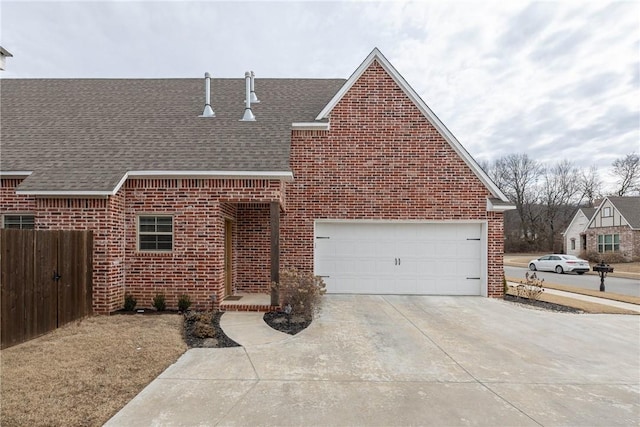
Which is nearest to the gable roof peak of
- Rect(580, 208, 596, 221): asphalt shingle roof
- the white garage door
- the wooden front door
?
the white garage door

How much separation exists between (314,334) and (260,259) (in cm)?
419

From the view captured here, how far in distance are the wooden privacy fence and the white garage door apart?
6.07m

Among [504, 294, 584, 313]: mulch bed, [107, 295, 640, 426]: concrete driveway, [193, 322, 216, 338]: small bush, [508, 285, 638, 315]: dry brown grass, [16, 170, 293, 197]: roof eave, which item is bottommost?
[508, 285, 638, 315]: dry brown grass

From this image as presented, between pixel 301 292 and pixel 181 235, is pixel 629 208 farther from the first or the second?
pixel 181 235

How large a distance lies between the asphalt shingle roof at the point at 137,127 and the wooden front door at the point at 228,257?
2065 mm

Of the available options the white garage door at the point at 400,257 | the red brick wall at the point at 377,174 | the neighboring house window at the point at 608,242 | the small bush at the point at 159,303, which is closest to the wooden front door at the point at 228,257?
the red brick wall at the point at 377,174

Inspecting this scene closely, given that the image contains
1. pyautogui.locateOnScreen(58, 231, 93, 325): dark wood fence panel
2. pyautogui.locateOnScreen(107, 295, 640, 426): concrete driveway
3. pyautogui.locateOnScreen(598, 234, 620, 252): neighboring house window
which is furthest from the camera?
pyautogui.locateOnScreen(598, 234, 620, 252): neighboring house window

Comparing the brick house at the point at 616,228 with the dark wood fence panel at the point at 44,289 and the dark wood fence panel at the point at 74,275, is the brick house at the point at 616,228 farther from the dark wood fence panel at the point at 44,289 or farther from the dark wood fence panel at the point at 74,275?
the dark wood fence panel at the point at 44,289

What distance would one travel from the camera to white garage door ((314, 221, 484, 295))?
11.2 metres

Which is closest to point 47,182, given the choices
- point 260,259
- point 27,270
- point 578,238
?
point 27,270

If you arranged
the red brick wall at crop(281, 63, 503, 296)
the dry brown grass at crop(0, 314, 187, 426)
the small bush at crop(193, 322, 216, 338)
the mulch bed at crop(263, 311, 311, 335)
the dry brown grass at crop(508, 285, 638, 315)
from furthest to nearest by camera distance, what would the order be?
the red brick wall at crop(281, 63, 503, 296) < the dry brown grass at crop(508, 285, 638, 315) < the mulch bed at crop(263, 311, 311, 335) < the small bush at crop(193, 322, 216, 338) < the dry brown grass at crop(0, 314, 187, 426)

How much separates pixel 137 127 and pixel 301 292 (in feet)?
23.1

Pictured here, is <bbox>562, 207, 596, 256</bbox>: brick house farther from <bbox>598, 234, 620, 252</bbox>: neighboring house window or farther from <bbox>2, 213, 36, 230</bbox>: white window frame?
<bbox>2, 213, 36, 230</bbox>: white window frame

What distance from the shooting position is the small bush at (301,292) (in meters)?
8.15
